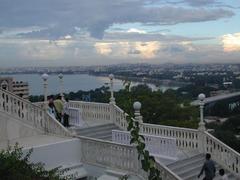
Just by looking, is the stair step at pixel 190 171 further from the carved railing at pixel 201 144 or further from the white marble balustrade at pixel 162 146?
the carved railing at pixel 201 144

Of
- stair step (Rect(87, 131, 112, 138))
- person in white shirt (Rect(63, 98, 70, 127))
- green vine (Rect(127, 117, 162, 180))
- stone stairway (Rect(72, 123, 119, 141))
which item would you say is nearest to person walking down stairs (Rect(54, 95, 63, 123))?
person in white shirt (Rect(63, 98, 70, 127))

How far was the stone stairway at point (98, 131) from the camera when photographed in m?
15.7

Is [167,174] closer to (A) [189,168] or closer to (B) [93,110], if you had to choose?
(A) [189,168]

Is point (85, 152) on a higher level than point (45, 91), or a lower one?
lower

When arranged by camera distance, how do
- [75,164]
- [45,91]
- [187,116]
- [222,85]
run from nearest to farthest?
[75,164] → [45,91] → [187,116] → [222,85]

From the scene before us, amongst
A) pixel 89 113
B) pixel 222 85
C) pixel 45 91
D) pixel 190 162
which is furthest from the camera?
pixel 222 85

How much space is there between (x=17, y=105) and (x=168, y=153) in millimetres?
5799

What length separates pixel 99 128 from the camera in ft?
54.0

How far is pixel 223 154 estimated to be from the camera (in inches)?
524

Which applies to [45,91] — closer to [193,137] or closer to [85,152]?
[85,152]

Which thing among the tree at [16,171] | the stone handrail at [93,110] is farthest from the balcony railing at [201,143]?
the tree at [16,171]

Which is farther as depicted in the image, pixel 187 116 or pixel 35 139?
pixel 187 116

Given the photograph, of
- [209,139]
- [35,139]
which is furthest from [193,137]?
[35,139]

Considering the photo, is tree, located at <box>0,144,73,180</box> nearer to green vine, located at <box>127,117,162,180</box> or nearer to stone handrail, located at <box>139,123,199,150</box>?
green vine, located at <box>127,117,162,180</box>
